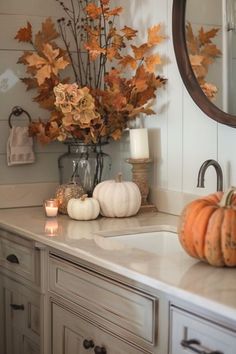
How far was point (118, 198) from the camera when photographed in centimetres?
227

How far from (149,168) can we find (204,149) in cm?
37

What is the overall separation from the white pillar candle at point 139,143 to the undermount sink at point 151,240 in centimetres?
40

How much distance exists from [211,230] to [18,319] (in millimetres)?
1085

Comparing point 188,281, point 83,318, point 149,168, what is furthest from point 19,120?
point 188,281

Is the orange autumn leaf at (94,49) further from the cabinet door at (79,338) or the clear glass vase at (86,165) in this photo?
the cabinet door at (79,338)

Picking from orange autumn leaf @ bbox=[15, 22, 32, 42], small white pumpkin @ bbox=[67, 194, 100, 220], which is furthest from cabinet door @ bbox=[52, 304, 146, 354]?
orange autumn leaf @ bbox=[15, 22, 32, 42]

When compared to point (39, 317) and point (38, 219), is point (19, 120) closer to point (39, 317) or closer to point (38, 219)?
point (38, 219)

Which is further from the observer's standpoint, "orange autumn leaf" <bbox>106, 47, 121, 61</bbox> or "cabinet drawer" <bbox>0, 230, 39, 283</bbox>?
"orange autumn leaf" <bbox>106, 47, 121, 61</bbox>

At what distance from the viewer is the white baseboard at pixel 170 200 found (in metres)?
2.30

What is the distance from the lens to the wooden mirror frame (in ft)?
6.93

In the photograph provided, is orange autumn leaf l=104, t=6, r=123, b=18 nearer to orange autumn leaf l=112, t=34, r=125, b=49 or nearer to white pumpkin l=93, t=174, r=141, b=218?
orange autumn leaf l=112, t=34, r=125, b=49

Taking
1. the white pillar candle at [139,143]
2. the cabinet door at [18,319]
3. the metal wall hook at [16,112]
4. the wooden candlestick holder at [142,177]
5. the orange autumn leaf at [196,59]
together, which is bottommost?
the cabinet door at [18,319]

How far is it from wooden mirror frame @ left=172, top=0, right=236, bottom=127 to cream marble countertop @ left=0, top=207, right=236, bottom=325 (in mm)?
428

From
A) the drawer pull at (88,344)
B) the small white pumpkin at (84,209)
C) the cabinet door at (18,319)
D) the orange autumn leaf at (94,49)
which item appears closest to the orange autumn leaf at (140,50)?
the orange autumn leaf at (94,49)
